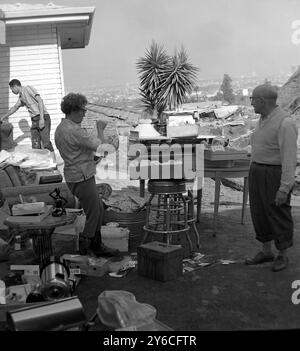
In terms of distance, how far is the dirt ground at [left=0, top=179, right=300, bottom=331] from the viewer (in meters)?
3.49

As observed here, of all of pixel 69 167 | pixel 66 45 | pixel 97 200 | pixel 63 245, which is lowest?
pixel 63 245

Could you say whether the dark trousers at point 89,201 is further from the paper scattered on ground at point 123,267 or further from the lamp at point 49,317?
the lamp at point 49,317

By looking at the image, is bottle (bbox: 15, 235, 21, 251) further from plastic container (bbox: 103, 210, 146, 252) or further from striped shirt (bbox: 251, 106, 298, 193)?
striped shirt (bbox: 251, 106, 298, 193)

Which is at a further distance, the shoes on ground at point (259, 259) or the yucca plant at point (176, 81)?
the yucca plant at point (176, 81)

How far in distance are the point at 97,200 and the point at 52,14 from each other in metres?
6.98

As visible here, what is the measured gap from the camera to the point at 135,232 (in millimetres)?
5680

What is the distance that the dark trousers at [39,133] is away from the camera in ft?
28.0

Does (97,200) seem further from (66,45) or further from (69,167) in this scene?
(66,45)

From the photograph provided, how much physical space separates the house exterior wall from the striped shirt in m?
7.26

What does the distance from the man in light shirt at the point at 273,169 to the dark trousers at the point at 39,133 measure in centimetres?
500

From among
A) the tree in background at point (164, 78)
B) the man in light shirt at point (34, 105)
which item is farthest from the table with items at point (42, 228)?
the tree in background at point (164, 78)

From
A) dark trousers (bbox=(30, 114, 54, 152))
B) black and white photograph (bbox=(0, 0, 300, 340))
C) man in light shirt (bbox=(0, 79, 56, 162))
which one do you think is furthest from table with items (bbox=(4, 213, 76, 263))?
dark trousers (bbox=(30, 114, 54, 152))

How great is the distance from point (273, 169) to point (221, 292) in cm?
125
